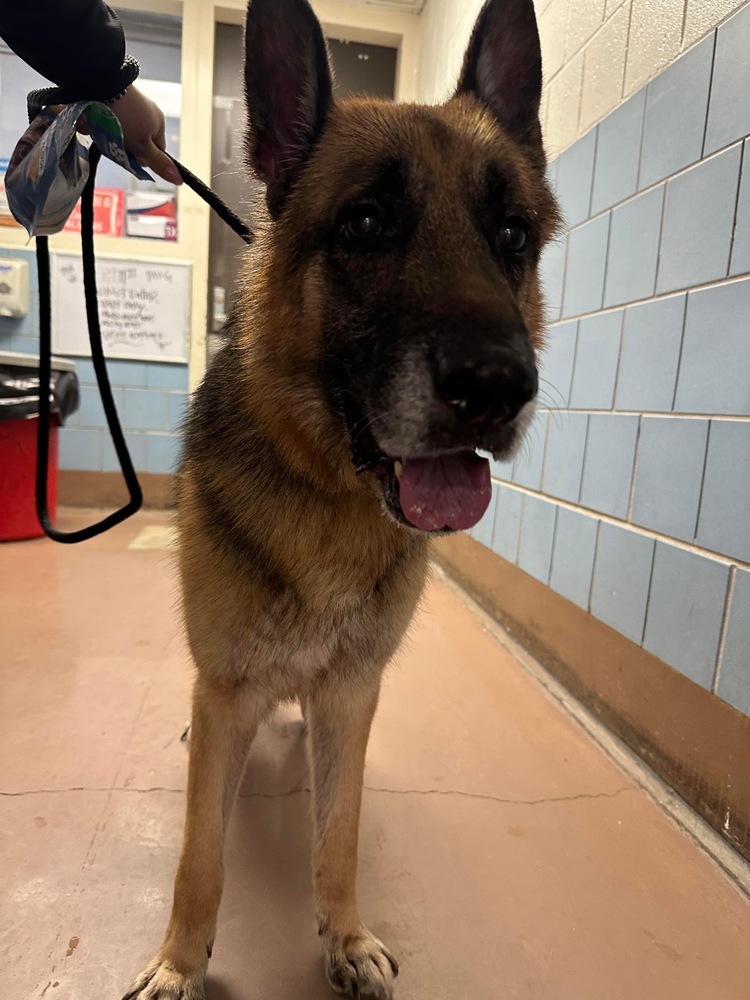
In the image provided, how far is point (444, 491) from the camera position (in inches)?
34.1

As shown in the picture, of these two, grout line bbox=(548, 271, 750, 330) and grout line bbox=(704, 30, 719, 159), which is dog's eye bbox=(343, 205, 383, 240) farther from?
grout line bbox=(704, 30, 719, 159)

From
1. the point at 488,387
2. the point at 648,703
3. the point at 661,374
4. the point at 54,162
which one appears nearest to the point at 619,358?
the point at 661,374

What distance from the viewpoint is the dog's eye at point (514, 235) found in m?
1.00

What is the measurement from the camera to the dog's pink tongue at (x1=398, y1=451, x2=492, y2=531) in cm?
85

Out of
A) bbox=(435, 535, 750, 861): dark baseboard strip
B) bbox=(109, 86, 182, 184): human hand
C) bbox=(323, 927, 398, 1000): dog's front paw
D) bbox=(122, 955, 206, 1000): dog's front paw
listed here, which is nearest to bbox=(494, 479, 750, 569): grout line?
bbox=(435, 535, 750, 861): dark baseboard strip

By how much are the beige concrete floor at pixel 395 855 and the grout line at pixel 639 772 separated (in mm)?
30

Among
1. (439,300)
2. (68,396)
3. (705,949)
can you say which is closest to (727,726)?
(705,949)

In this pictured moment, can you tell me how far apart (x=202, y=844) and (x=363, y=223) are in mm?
982

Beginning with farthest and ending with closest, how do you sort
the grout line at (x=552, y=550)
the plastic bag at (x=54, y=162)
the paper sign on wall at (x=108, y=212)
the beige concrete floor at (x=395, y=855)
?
the paper sign on wall at (x=108, y=212), the grout line at (x=552, y=550), the plastic bag at (x=54, y=162), the beige concrete floor at (x=395, y=855)

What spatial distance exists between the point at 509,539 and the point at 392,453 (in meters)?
1.64

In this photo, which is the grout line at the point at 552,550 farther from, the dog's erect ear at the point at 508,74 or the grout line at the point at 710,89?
the dog's erect ear at the point at 508,74

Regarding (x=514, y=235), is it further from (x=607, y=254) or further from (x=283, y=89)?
(x=607, y=254)

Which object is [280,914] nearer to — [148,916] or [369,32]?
[148,916]

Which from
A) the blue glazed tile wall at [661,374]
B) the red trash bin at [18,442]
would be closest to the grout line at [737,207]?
the blue glazed tile wall at [661,374]
